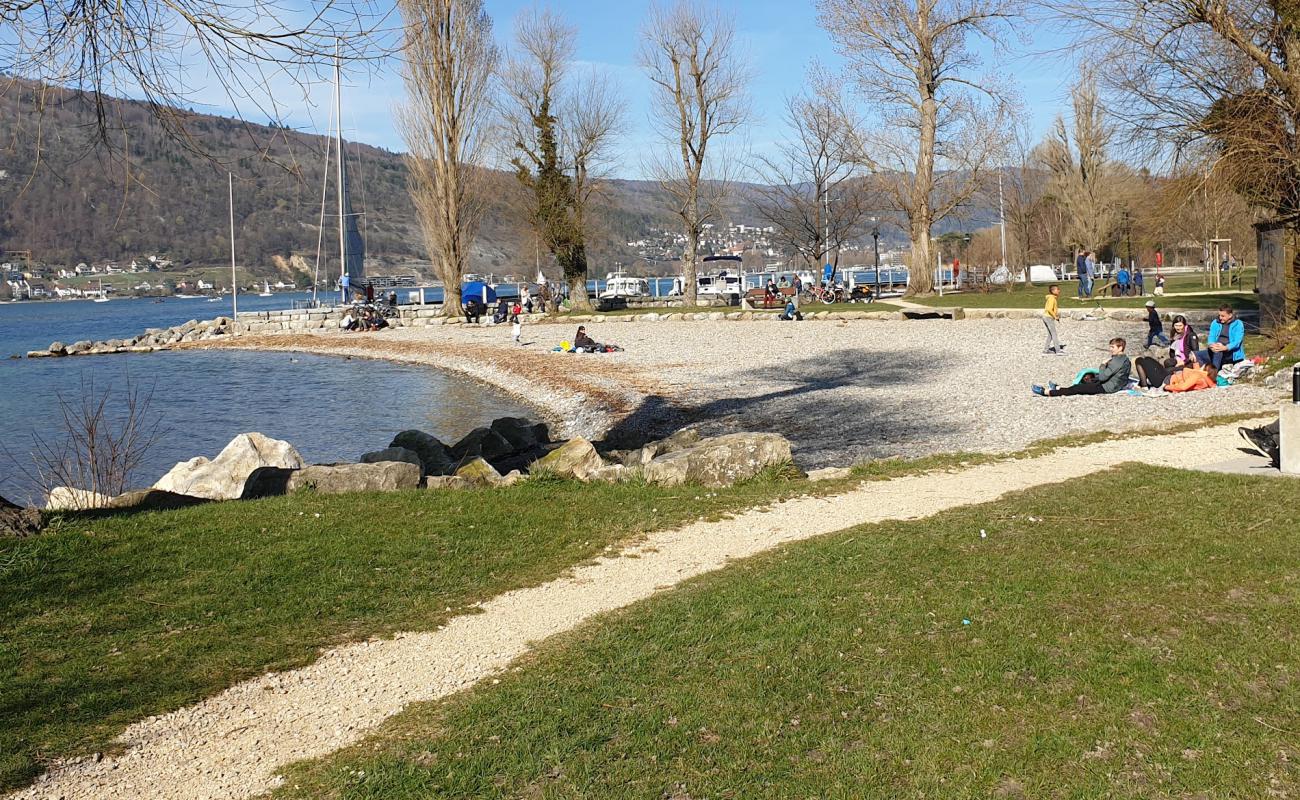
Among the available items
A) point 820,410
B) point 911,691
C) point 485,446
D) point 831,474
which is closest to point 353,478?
point 485,446

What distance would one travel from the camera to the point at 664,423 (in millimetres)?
19109

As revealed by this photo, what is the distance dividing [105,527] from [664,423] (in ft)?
38.2

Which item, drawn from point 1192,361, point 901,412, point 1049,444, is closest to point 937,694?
point 1049,444

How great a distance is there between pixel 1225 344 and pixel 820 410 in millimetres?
7232

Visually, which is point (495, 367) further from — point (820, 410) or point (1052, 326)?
point (1052, 326)

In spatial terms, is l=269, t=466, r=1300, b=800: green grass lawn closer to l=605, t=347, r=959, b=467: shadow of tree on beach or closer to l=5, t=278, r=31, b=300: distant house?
l=605, t=347, r=959, b=467: shadow of tree on beach

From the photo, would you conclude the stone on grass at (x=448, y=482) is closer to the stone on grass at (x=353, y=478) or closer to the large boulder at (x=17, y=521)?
the stone on grass at (x=353, y=478)

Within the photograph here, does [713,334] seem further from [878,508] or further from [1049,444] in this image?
[878,508]

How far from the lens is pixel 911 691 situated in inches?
207

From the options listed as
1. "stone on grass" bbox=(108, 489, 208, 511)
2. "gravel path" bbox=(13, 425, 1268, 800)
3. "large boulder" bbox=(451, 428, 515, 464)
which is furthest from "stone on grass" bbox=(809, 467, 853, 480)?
"stone on grass" bbox=(108, 489, 208, 511)

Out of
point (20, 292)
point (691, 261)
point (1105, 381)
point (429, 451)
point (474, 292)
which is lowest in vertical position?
point (429, 451)

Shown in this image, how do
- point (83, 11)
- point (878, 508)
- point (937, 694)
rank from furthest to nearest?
point (878, 508) → point (83, 11) → point (937, 694)

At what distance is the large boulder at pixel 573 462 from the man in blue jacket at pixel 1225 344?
1205cm

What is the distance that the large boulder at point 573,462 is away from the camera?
38.7 ft
